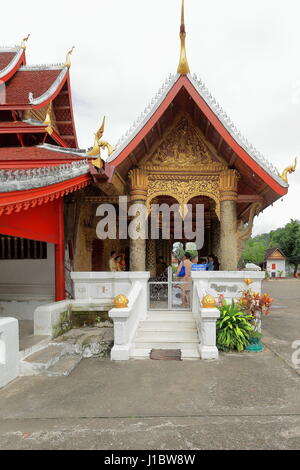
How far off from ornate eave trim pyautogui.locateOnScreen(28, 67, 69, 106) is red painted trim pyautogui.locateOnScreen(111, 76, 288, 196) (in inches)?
160

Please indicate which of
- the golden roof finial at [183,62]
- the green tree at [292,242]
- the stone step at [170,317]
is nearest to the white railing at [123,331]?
the stone step at [170,317]

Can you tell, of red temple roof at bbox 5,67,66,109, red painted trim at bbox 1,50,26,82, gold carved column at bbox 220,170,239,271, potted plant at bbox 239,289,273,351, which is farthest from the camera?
red painted trim at bbox 1,50,26,82

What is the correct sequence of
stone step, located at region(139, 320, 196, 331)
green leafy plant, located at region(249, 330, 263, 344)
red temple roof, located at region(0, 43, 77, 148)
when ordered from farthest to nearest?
red temple roof, located at region(0, 43, 77, 148) → stone step, located at region(139, 320, 196, 331) → green leafy plant, located at region(249, 330, 263, 344)

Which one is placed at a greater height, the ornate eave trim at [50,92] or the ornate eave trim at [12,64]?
the ornate eave trim at [12,64]

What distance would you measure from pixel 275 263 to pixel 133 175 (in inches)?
2176

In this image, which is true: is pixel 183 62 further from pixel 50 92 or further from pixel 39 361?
pixel 39 361

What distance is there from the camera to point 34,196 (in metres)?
5.14

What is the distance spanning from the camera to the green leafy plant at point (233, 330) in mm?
6020

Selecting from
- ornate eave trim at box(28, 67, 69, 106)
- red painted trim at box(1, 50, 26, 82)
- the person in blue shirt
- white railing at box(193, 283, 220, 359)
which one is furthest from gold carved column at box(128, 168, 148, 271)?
red painted trim at box(1, 50, 26, 82)

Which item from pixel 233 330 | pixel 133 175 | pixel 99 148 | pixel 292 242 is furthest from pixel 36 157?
pixel 292 242

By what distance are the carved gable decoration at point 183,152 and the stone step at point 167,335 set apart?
438 centimetres

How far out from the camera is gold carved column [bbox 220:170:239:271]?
8.19 meters

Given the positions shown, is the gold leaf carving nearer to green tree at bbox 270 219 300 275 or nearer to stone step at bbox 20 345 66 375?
stone step at bbox 20 345 66 375

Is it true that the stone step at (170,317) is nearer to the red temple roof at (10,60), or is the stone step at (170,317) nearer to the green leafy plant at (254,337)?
the green leafy plant at (254,337)
